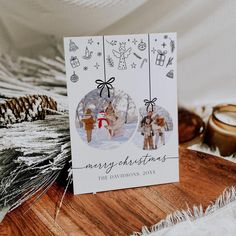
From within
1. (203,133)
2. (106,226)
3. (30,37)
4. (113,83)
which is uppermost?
(30,37)

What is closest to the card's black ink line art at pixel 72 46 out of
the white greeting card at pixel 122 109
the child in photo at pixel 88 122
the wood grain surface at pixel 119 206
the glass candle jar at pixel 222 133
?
the white greeting card at pixel 122 109

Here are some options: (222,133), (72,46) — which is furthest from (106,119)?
(222,133)

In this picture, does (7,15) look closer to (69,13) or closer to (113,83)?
(69,13)

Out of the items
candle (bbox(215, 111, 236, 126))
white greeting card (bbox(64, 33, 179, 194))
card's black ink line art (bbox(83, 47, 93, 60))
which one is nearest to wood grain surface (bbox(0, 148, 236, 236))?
white greeting card (bbox(64, 33, 179, 194))

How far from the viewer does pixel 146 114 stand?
841mm

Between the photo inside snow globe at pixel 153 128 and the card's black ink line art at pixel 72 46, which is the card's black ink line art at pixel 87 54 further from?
the photo inside snow globe at pixel 153 128

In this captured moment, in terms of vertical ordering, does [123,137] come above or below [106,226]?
above

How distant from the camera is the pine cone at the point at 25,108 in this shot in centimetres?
92

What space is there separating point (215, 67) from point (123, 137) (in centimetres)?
41

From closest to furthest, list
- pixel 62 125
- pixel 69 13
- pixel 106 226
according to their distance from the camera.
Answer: pixel 106 226, pixel 62 125, pixel 69 13

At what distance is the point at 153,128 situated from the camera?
84 centimetres

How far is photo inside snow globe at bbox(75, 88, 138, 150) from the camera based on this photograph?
2.69 ft

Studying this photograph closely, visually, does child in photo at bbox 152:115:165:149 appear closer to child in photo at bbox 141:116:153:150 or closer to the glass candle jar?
child in photo at bbox 141:116:153:150

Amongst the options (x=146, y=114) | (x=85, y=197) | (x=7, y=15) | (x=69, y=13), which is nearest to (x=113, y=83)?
(x=146, y=114)
